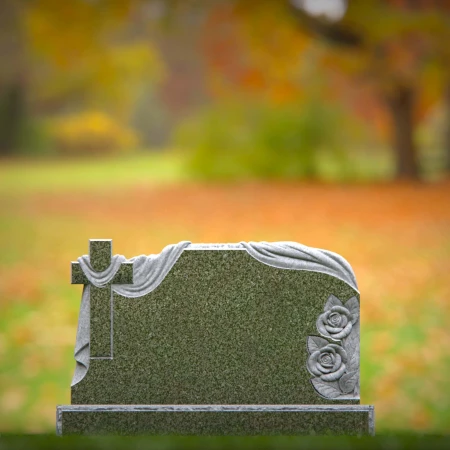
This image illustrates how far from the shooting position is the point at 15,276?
13461 mm

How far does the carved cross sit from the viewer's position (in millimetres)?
5996

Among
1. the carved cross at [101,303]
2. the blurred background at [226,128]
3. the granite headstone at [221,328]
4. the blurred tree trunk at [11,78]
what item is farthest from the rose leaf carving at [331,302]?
the blurred tree trunk at [11,78]

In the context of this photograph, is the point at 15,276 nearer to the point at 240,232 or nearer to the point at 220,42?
the point at 240,232

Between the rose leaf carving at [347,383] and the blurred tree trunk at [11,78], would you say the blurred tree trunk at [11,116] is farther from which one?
the rose leaf carving at [347,383]

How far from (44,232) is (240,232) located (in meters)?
4.29

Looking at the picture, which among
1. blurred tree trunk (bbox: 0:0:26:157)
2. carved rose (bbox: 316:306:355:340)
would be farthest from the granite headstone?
blurred tree trunk (bbox: 0:0:26:157)

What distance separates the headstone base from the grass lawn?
747 millimetres

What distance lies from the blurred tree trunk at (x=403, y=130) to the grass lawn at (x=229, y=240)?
1.27 metres

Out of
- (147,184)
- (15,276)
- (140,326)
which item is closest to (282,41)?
(147,184)

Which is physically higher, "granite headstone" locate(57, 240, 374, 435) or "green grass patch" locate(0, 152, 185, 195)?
"green grass patch" locate(0, 152, 185, 195)

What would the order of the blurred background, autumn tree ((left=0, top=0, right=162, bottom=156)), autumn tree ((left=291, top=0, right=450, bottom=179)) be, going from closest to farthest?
the blurred background, autumn tree ((left=291, top=0, right=450, bottom=179)), autumn tree ((left=0, top=0, right=162, bottom=156))

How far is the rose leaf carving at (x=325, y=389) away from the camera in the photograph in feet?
19.6

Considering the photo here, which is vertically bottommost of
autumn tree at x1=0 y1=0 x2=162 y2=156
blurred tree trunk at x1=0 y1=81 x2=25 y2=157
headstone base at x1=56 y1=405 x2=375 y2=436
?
headstone base at x1=56 y1=405 x2=375 y2=436

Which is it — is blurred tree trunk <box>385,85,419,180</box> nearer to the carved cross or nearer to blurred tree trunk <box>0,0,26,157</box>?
blurred tree trunk <box>0,0,26,157</box>
